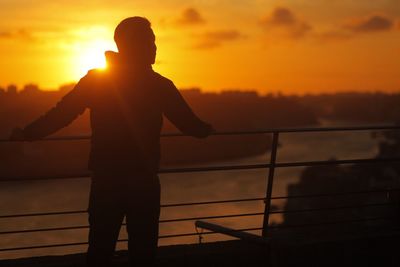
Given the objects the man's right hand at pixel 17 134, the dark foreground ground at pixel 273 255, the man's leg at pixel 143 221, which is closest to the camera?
the man's leg at pixel 143 221

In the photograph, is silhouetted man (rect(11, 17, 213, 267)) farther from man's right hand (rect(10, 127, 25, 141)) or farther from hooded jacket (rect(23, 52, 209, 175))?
man's right hand (rect(10, 127, 25, 141))

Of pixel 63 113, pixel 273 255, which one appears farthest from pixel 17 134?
pixel 273 255

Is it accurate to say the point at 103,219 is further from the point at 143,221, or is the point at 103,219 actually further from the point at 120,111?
the point at 120,111

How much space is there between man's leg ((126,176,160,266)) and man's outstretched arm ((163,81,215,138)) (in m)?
0.31

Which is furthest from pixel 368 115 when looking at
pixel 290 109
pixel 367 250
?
pixel 367 250

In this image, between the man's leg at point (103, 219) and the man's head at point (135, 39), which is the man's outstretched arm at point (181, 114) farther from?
the man's leg at point (103, 219)

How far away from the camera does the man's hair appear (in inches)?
111

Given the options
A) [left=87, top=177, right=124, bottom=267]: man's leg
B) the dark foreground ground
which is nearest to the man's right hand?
[left=87, top=177, right=124, bottom=267]: man's leg

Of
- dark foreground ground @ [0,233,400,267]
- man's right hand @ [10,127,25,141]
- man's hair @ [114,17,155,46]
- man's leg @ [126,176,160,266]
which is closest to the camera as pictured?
man's hair @ [114,17,155,46]

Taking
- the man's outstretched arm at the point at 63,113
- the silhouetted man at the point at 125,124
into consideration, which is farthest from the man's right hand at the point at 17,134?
the silhouetted man at the point at 125,124

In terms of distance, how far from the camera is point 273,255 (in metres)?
4.33

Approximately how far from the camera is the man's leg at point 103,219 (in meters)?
2.90

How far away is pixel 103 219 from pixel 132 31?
0.90m

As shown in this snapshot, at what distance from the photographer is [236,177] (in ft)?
212
